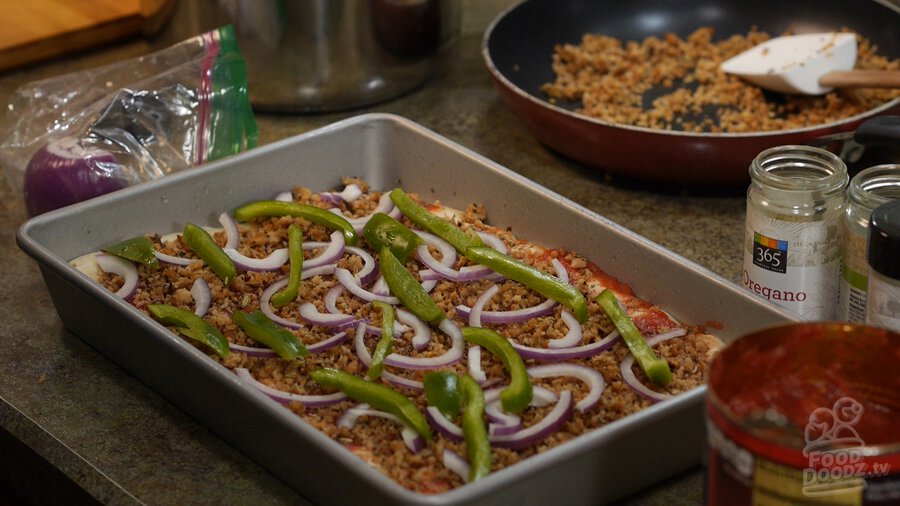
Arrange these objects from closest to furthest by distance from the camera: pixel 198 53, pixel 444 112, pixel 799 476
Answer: pixel 799 476
pixel 198 53
pixel 444 112

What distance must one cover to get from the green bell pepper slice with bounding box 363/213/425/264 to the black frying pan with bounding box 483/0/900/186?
1.04ft

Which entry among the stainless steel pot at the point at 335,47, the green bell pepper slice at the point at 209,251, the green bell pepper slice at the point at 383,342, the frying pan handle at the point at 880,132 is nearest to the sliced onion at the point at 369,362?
the green bell pepper slice at the point at 383,342

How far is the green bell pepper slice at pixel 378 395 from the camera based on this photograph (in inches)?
45.1

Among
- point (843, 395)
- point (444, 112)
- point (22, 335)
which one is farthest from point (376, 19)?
point (843, 395)

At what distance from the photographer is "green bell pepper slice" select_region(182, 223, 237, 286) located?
4.76 ft

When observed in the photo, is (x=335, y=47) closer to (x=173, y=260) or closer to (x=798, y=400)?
(x=173, y=260)

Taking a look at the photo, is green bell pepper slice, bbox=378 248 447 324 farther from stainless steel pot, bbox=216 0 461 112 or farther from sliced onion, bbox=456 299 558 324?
stainless steel pot, bbox=216 0 461 112

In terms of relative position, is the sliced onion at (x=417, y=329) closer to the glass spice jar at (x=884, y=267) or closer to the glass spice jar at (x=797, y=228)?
the glass spice jar at (x=797, y=228)

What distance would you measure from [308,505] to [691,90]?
1.07 meters

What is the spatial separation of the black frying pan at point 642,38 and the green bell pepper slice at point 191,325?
0.61 m

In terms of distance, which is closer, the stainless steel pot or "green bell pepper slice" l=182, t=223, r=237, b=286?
"green bell pepper slice" l=182, t=223, r=237, b=286

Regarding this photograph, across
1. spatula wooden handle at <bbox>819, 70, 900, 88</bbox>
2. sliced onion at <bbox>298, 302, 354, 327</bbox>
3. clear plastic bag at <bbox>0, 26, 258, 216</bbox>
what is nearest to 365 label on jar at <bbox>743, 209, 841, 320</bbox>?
sliced onion at <bbox>298, 302, 354, 327</bbox>

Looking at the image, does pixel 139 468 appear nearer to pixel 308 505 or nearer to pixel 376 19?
pixel 308 505

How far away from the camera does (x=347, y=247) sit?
153 cm
